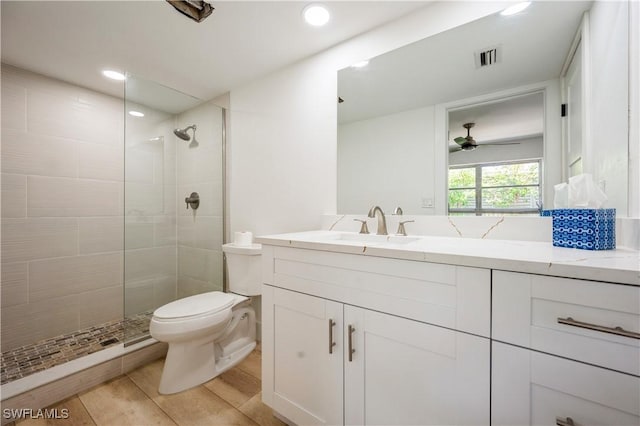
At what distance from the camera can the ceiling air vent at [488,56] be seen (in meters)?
1.25

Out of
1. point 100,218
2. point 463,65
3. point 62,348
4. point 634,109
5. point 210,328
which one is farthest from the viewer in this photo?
point 100,218

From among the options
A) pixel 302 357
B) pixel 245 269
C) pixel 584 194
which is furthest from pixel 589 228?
pixel 245 269

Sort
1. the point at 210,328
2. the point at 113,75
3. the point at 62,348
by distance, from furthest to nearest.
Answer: the point at 113,75 < the point at 62,348 < the point at 210,328

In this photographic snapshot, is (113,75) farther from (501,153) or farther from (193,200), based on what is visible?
(501,153)

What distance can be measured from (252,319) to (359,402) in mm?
1208

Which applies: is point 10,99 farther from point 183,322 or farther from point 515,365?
point 515,365

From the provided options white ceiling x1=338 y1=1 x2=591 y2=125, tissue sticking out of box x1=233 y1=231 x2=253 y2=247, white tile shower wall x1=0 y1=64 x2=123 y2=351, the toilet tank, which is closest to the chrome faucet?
white ceiling x1=338 y1=1 x2=591 y2=125

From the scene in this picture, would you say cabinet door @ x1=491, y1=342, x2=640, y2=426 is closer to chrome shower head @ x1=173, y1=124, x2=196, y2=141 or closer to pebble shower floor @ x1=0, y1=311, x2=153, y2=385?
pebble shower floor @ x1=0, y1=311, x2=153, y2=385

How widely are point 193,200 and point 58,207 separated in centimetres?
103

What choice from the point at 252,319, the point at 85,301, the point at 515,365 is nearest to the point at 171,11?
the point at 252,319

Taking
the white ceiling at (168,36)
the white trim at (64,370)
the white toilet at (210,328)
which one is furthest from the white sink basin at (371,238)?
the white trim at (64,370)

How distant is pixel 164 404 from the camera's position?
1423 millimetres

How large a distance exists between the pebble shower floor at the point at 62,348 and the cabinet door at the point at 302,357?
47.8 inches

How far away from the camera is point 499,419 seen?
0.75 meters
